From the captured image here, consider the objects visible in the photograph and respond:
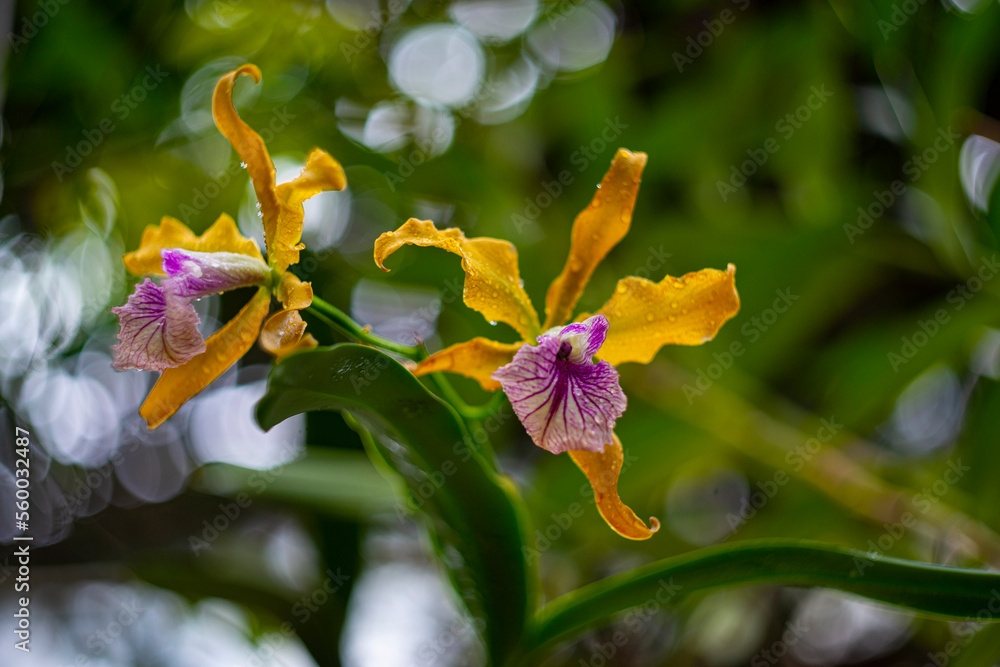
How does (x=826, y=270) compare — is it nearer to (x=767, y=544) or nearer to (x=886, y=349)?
(x=886, y=349)

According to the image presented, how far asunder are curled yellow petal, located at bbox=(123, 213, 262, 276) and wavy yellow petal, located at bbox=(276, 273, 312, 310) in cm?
7

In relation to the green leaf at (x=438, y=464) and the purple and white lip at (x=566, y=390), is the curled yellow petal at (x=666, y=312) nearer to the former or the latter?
the purple and white lip at (x=566, y=390)

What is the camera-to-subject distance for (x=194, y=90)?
1.59 m

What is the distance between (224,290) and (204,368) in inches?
3.4

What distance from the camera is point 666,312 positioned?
2.63 feet

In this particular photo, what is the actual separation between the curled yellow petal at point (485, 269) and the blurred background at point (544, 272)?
58cm

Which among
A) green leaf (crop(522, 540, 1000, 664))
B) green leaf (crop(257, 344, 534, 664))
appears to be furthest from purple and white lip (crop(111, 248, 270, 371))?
green leaf (crop(522, 540, 1000, 664))

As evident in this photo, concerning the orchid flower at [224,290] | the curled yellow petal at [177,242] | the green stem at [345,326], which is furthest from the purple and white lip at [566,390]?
the curled yellow petal at [177,242]

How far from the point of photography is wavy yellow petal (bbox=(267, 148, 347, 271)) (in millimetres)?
789

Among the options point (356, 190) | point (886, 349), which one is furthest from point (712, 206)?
point (356, 190)

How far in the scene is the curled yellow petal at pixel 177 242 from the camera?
2.79ft

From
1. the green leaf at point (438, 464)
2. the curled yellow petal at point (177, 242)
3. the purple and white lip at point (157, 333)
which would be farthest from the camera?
the curled yellow petal at point (177, 242)

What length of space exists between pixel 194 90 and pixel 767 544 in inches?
57.5

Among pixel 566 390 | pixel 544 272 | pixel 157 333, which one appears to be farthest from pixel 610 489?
pixel 544 272
